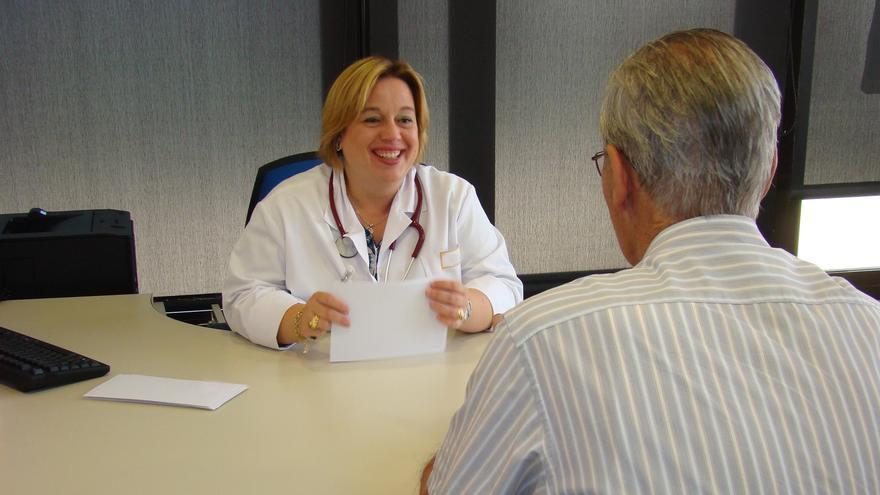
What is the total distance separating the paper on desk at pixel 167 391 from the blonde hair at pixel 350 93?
0.77 meters

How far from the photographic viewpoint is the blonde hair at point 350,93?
2199mm

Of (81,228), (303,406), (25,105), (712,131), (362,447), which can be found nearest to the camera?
(712,131)

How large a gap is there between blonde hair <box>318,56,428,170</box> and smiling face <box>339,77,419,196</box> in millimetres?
19

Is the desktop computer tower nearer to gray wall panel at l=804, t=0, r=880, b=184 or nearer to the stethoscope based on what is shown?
the stethoscope

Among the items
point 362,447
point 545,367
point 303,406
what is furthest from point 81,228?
point 545,367

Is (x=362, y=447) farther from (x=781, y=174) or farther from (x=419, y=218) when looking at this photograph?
(x=781, y=174)

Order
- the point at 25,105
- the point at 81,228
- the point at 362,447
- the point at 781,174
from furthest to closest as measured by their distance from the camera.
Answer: the point at 781,174 → the point at 25,105 → the point at 81,228 → the point at 362,447

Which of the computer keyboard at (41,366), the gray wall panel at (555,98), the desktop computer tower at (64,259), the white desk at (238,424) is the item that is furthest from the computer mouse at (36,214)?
the gray wall panel at (555,98)

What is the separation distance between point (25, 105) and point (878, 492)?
3.47 meters

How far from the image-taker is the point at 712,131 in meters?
0.98

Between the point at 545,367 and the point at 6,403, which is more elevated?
the point at 545,367

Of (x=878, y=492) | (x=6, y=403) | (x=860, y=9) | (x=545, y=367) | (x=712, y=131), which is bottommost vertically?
(x=6, y=403)

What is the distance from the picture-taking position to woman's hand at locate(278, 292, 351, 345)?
1783mm

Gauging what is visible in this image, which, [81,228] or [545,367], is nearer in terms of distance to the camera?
[545,367]
